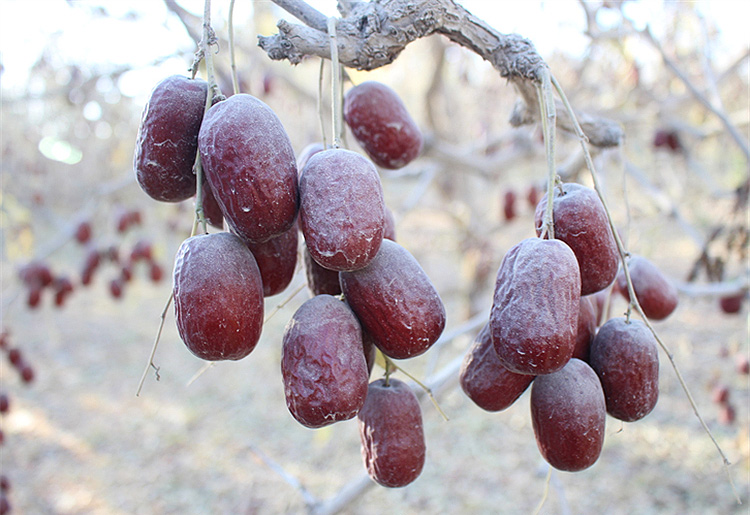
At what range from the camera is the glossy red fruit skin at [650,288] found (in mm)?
1240

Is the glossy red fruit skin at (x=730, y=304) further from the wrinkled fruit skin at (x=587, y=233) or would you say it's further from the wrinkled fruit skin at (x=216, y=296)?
the wrinkled fruit skin at (x=216, y=296)

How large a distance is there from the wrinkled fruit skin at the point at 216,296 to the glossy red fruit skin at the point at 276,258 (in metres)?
0.09

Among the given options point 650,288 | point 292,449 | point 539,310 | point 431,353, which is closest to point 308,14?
point 539,310

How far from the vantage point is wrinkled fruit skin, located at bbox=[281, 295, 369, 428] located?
784 millimetres

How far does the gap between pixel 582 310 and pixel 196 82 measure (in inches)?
30.4

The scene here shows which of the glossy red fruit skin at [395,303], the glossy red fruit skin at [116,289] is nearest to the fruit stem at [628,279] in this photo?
the glossy red fruit skin at [395,303]

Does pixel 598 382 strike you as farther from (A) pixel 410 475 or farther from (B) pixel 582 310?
(A) pixel 410 475

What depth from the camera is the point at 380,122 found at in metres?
1.17

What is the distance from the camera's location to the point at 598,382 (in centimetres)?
89

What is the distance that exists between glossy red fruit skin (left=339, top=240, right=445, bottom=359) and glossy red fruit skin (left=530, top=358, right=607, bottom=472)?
211 millimetres

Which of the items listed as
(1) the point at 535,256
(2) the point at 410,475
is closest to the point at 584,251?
(1) the point at 535,256

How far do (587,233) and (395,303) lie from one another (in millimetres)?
331

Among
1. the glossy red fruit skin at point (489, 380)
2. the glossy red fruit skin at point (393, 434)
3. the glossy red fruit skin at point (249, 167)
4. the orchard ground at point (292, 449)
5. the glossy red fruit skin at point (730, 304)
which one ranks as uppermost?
the glossy red fruit skin at point (249, 167)

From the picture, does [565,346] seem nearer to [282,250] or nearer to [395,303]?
[395,303]
